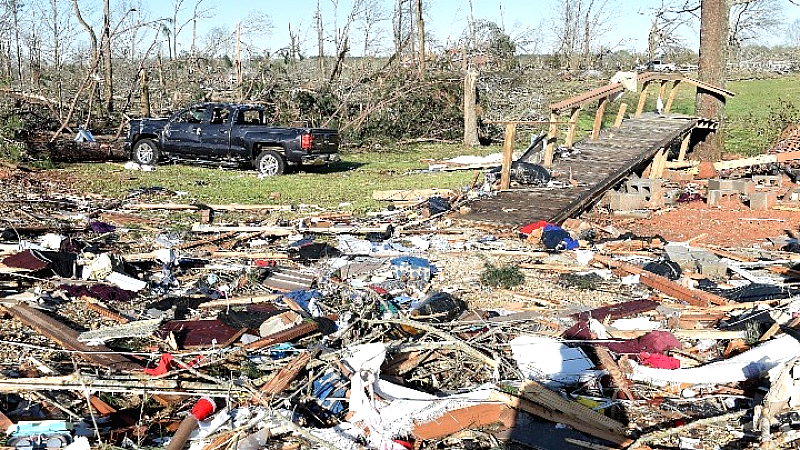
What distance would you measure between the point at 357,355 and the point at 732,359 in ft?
10.1

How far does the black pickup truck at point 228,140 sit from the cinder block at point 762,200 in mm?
9441

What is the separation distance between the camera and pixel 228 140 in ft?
63.5

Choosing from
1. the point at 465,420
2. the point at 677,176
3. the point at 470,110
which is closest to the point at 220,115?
the point at 470,110

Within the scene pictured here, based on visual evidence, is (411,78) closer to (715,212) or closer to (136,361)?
(715,212)

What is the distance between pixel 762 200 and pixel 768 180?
105 inches

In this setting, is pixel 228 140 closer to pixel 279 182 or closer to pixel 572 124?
pixel 279 182

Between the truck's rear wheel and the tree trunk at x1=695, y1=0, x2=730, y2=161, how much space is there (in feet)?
45.5

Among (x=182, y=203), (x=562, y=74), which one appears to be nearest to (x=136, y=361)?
(x=182, y=203)

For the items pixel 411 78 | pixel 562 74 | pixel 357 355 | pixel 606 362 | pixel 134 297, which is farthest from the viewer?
pixel 562 74

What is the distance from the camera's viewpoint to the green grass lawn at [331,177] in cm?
1570

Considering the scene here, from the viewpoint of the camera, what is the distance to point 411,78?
88.0ft

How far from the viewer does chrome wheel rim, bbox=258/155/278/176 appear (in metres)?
19.1

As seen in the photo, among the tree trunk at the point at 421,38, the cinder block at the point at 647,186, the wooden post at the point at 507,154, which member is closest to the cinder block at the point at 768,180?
the cinder block at the point at 647,186

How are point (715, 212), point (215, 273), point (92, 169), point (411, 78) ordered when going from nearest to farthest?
point (215, 273) → point (715, 212) → point (92, 169) → point (411, 78)
